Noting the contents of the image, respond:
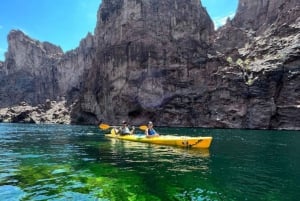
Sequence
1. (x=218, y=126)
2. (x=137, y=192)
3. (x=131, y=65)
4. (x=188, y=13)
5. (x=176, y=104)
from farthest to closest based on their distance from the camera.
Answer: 1. (x=188, y=13)
2. (x=131, y=65)
3. (x=176, y=104)
4. (x=218, y=126)
5. (x=137, y=192)

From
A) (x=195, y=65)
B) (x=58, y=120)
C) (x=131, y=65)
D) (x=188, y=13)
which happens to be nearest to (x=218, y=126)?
(x=195, y=65)

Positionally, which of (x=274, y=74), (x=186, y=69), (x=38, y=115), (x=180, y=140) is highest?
(x=186, y=69)

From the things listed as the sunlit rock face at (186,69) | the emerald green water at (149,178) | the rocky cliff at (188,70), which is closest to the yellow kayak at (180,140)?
the emerald green water at (149,178)

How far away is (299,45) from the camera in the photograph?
8662 centimetres

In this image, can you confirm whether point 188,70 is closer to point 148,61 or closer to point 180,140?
point 148,61

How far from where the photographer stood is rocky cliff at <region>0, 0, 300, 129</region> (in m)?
88.8

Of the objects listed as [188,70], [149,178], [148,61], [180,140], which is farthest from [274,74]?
[149,178]

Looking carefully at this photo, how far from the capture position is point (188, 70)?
106 meters

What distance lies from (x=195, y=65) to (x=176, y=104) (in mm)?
13687

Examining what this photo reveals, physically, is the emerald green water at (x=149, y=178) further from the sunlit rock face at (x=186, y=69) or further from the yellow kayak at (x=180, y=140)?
A: the sunlit rock face at (x=186, y=69)

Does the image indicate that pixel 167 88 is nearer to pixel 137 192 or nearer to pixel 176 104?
pixel 176 104

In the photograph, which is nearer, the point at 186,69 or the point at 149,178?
the point at 149,178

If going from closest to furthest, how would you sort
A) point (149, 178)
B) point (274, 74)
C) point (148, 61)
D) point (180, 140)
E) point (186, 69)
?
point (149, 178) < point (180, 140) < point (274, 74) < point (186, 69) < point (148, 61)

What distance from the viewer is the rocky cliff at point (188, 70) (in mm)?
88812
